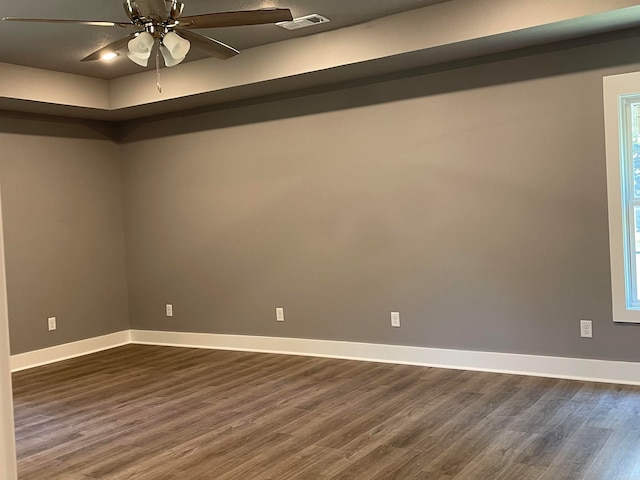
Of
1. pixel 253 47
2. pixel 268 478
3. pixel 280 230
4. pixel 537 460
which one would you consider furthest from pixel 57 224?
pixel 537 460

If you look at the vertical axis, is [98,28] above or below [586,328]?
above

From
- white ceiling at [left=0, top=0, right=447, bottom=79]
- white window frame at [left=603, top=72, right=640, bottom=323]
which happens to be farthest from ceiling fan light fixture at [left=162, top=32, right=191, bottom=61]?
white window frame at [left=603, top=72, right=640, bottom=323]

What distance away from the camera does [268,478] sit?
299 centimetres

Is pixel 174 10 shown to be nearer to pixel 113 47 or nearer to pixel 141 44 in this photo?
pixel 141 44

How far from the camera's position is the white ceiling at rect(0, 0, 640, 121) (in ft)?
12.9

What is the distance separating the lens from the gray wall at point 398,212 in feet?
14.3

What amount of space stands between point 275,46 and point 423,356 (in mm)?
2821

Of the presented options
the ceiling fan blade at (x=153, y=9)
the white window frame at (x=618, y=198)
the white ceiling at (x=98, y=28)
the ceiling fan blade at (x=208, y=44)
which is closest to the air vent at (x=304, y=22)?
the white ceiling at (x=98, y=28)

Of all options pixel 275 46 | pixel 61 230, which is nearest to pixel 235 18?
pixel 275 46

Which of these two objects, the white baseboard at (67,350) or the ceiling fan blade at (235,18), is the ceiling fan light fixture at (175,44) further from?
the white baseboard at (67,350)

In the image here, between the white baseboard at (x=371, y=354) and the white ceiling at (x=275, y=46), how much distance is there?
2.29 metres

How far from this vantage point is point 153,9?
9.34 ft

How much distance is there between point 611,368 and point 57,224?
201 inches

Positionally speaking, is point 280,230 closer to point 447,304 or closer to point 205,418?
point 447,304
